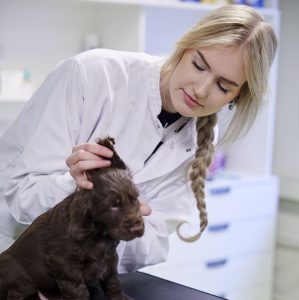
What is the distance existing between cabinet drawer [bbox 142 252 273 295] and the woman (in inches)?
44.2

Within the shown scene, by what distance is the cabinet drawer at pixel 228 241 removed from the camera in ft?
8.07

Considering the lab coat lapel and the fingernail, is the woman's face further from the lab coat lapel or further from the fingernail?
the fingernail

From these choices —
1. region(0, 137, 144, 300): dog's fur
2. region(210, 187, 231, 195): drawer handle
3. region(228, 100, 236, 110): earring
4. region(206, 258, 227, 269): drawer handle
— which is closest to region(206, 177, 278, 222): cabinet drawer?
region(210, 187, 231, 195): drawer handle

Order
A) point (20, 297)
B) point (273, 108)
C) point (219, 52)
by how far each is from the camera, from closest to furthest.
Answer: point (20, 297)
point (219, 52)
point (273, 108)

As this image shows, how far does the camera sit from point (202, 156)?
1.33m

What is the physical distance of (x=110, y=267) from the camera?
2.88 ft

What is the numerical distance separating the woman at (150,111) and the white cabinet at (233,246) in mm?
1105

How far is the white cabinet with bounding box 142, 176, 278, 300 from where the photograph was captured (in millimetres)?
2484

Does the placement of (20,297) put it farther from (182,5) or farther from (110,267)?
(182,5)

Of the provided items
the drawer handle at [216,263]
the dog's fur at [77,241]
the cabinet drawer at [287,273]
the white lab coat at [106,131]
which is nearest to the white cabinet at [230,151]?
the drawer handle at [216,263]

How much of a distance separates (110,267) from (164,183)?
20.0 inches

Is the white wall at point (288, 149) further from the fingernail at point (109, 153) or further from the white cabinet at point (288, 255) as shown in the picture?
the fingernail at point (109, 153)

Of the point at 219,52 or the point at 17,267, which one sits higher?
the point at 219,52

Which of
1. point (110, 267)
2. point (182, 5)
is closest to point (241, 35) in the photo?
point (110, 267)
